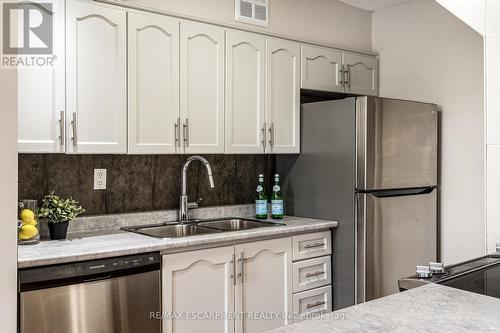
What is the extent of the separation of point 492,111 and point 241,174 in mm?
2014

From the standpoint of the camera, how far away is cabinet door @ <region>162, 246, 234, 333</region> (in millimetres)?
2428

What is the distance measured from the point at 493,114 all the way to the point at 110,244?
1734 mm

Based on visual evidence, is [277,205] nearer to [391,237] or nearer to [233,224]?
[233,224]

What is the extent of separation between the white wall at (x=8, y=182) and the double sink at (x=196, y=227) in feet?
4.89

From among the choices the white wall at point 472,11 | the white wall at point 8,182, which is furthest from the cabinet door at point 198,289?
the white wall at point 472,11

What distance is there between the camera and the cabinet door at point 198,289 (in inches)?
95.6

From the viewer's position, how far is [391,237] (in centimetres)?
321

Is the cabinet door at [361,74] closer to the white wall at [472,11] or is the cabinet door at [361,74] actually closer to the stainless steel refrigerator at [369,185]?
the stainless steel refrigerator at [369,185]

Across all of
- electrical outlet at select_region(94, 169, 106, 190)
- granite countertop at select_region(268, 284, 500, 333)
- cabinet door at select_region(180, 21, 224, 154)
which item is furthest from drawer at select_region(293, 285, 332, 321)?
granite countertop at select_region(268, 284, 500, 333)

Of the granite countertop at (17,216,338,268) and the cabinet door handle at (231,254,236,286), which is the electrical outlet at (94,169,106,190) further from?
the cabinet door handle at (231,254,236,286)

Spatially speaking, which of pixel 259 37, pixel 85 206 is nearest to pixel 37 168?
pixel 85 206

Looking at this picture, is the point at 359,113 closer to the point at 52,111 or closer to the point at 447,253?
the point at 447,253

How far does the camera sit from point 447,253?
349 cm

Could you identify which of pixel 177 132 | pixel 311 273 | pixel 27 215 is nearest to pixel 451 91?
pixel 311 273
